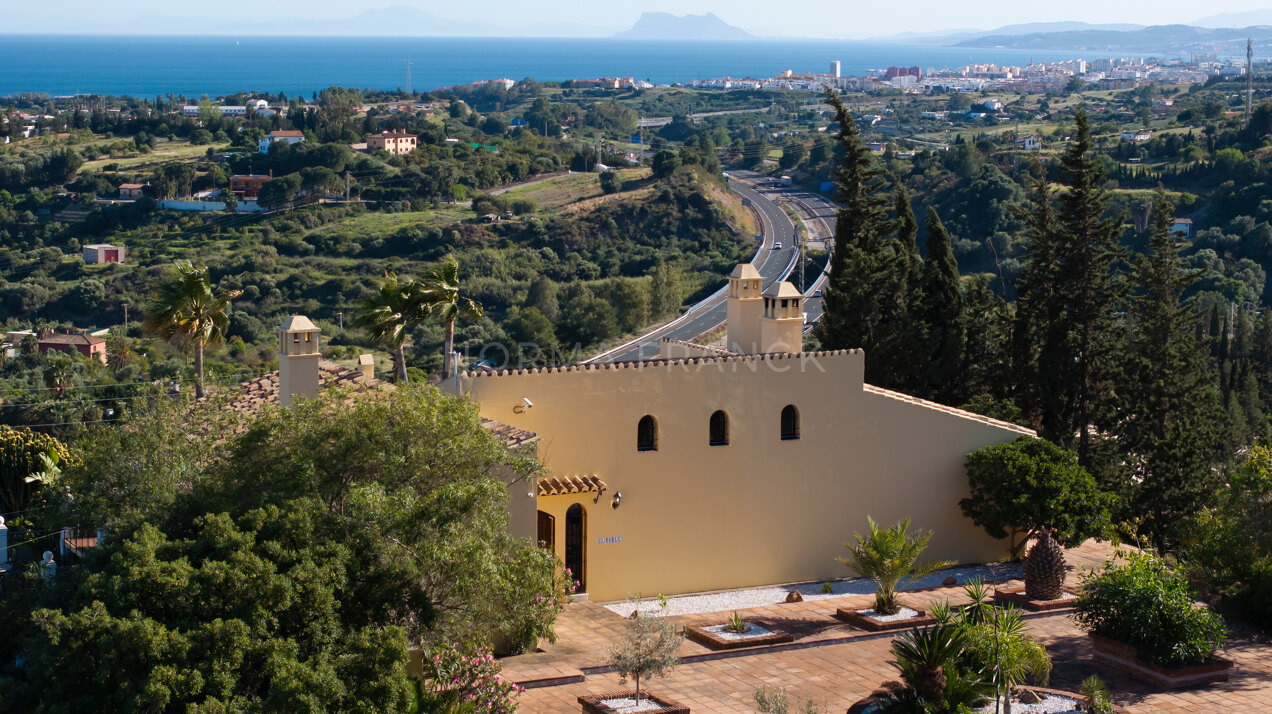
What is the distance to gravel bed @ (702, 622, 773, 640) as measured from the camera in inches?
738

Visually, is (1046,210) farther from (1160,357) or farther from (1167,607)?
(1167,607)

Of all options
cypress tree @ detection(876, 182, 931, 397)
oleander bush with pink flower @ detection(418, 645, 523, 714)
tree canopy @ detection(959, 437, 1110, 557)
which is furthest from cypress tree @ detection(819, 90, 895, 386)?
oleander bush with pink flower @ detection(418, 645, 523, 714)

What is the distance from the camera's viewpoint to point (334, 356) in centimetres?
5666

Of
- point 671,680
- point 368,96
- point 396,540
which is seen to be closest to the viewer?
point 396,540

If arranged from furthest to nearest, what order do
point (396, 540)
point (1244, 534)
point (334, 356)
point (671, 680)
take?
point (334, 356)
point (1244, 534)
point (671, 680)
point (396, 540)

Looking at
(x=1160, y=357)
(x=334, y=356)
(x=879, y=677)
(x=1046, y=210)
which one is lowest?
(x=334, y=356)

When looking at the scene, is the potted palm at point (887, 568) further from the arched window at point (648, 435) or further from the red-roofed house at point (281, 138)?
the red-roofed house at point (281, 138)

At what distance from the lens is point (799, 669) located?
1770 cm

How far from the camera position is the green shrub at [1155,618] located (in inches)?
674

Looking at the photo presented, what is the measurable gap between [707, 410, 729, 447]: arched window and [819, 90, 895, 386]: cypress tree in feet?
27.2

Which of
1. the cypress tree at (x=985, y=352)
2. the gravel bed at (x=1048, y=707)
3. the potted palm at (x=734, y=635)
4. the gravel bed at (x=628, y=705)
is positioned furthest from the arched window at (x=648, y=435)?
the cypress tree at (x=985, y=352)

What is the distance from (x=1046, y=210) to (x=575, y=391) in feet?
43.1

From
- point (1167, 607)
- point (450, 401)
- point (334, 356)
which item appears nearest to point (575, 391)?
point (450, 401)

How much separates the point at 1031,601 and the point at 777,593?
13.3 feet
